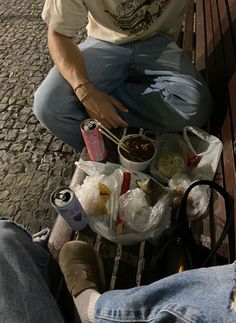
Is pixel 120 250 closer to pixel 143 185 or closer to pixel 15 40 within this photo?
pixel 143 185

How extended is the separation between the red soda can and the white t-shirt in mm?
545

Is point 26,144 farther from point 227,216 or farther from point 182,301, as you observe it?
point 182,301

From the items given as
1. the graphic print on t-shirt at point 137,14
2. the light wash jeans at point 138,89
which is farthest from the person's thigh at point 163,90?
the graphic print on t-shirt at point 137,14

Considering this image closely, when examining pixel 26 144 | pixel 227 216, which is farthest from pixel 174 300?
pixel 26 144

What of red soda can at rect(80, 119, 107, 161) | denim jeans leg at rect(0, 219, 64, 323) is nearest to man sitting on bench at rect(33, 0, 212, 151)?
red soda can at rect(80, 119, 107, 161)

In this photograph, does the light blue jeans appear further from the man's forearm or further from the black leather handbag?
the man's forearm

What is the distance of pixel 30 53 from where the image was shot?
303 centimetres

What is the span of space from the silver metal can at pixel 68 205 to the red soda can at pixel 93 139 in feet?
1.01

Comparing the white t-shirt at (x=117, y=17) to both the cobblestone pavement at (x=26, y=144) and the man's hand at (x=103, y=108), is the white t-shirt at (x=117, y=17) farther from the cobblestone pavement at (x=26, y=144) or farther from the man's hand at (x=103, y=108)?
the cobblestone pavement at (x=26, y=144)

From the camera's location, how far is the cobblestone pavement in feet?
6.91

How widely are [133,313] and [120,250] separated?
490 millimetres

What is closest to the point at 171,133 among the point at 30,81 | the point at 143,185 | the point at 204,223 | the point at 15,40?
the point at 143,185

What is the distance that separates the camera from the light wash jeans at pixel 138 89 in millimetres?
1911

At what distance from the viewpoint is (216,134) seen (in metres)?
1.92
